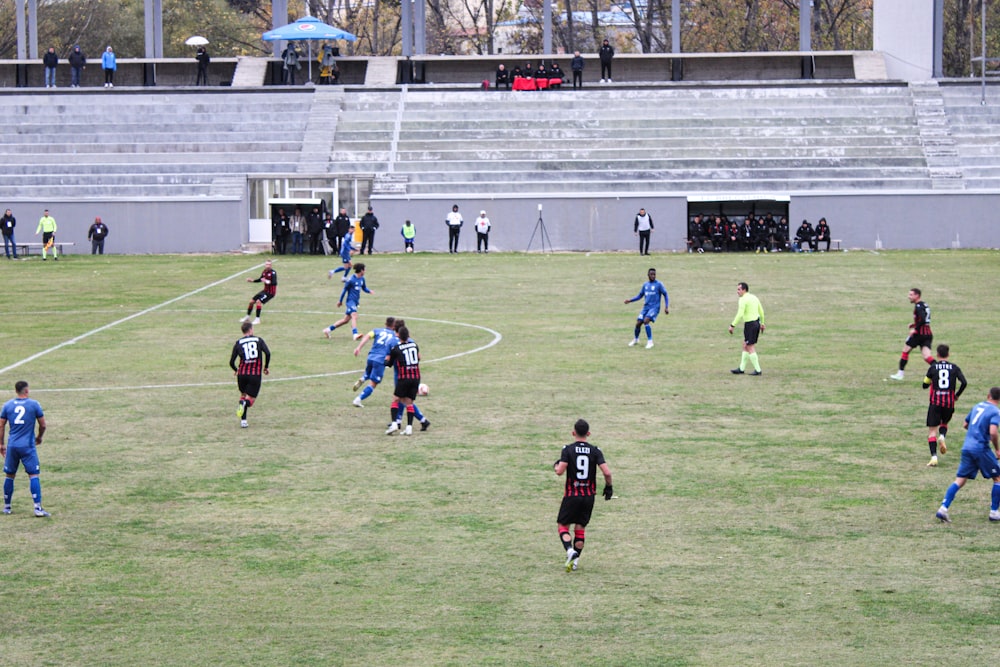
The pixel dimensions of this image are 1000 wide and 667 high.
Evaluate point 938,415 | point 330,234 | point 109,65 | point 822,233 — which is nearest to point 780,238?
point 822,233

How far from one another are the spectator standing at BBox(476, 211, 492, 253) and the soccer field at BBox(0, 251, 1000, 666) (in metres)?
17.6

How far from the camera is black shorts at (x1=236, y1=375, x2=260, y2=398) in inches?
854

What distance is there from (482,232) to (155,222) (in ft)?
43.5

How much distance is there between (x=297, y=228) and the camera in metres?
51.5

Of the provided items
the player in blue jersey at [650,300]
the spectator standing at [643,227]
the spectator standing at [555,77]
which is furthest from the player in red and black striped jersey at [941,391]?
the spectator standing at [555,77]

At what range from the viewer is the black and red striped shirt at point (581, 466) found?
552 inches

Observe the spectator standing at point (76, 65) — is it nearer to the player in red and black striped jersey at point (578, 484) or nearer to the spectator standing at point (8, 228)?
the spectator standing at point (8, 228)

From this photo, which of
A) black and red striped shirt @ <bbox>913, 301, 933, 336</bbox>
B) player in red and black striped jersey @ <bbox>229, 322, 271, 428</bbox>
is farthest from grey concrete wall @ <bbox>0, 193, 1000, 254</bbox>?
player in red and black striped jersey @ <bbox>229, 322, 271, 428</bbox>

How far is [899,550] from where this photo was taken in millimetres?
15227

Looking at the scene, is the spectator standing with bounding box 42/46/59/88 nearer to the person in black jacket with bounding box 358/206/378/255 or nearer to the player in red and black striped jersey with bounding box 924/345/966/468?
the person in black jacket with bounding box 358/206/378/255

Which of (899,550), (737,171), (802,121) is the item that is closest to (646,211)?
(737,171)

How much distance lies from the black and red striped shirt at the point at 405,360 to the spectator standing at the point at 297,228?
31430 mm

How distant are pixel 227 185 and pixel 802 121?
24.8 m

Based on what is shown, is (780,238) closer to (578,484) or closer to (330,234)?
(330,234)
